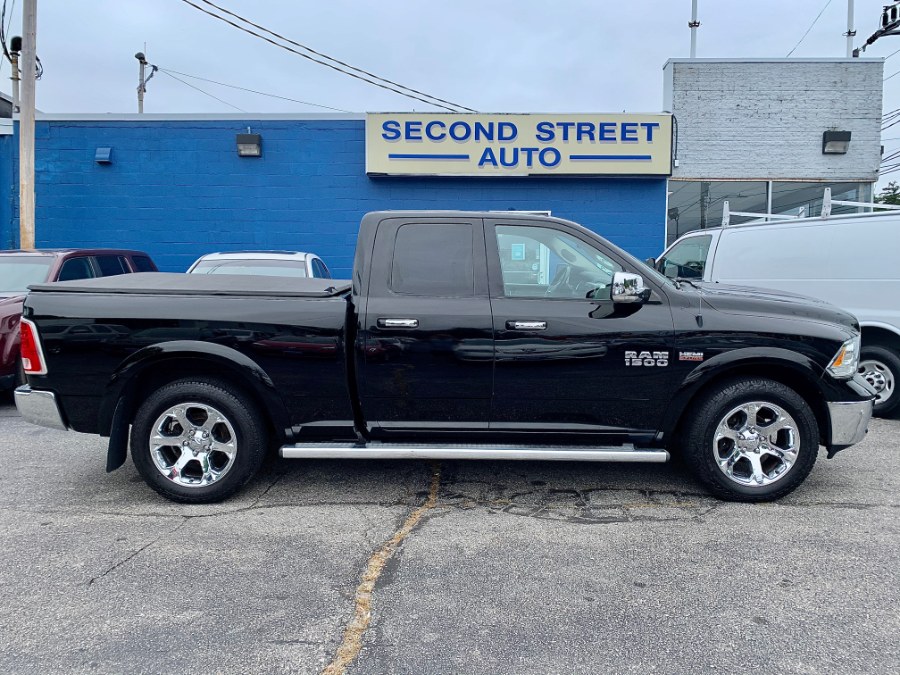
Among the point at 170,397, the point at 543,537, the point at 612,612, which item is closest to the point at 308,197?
the point at 170,397

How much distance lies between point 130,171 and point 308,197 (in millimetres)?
3572

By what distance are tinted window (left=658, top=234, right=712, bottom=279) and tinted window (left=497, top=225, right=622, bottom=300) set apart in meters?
3.59

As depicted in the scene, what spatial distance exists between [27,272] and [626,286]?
7.06 metres

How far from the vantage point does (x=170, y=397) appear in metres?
4.13

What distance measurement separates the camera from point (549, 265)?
4.28 meters

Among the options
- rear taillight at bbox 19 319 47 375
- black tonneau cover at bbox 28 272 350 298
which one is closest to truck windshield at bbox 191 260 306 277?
black tonneau cover at bbox 28 272 350 298

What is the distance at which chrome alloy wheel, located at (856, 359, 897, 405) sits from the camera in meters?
6.48

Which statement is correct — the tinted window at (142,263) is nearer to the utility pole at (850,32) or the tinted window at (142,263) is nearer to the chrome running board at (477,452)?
the chrome running board at (477,452)

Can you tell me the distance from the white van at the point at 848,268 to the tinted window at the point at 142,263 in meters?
7.48

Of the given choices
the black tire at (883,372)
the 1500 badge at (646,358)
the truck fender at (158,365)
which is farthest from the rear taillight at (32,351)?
the black tire at (883,372)

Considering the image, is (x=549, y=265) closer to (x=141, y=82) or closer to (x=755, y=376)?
(x=755, y=376)

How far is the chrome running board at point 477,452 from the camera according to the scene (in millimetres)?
4102

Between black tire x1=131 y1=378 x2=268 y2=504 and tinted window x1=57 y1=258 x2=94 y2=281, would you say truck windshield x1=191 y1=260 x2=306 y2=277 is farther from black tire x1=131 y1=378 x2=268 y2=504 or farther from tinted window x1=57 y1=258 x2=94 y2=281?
black tire x1=131 y1=378 x2=268 y2=504

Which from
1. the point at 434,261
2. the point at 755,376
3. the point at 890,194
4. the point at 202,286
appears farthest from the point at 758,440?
the point at 890,194
